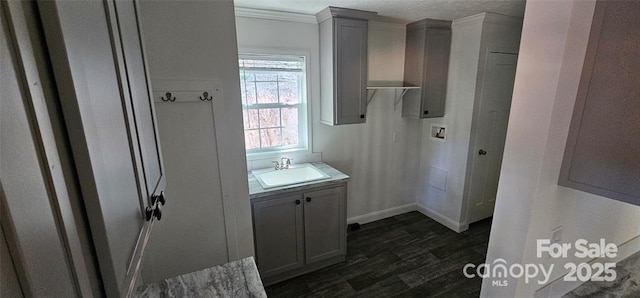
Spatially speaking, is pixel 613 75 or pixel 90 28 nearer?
pixel 90 28

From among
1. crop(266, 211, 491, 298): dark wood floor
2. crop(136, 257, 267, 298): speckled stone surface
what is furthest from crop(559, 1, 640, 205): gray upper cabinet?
crop(266, 211, 491, 298): dark wood floor

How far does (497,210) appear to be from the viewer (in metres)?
1.27

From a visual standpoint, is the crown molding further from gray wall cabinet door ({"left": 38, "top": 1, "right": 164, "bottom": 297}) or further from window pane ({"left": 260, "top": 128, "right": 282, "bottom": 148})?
gray wall cabinet door ({"left": 38, "top": 1, "right": 164, "bottom": 297})

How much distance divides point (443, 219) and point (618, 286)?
6.89 feet

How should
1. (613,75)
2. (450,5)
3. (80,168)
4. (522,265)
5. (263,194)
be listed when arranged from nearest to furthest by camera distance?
1. (80,168)
2. (613,75)
3. (522,265)
4. (263,194)
5. (450,5)

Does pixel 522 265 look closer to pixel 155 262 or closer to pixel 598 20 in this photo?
pixel 598 20

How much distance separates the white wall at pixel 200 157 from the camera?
140 cm

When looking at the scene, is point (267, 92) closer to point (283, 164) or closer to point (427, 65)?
point (283, 164)

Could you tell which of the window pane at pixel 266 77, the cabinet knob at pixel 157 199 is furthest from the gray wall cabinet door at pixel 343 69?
the cabinet knob at pixel 157 199

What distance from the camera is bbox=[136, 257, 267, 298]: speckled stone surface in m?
1.24

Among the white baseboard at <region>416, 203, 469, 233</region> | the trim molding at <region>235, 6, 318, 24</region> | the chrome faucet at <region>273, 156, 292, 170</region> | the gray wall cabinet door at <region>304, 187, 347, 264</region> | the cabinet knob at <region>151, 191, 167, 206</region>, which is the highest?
the trim molding at <region>235, 6, 318, 24</region>

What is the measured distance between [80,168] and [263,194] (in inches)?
71.2

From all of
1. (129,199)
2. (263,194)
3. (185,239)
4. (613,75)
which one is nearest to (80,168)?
(129,199)

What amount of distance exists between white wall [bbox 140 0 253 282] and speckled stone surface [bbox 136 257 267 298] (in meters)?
0.35
